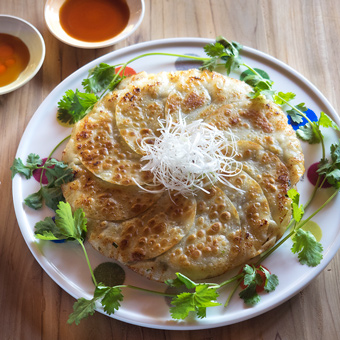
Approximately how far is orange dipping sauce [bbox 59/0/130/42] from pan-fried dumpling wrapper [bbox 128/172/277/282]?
2.05 metres

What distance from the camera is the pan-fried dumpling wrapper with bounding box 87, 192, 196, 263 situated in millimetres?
3119

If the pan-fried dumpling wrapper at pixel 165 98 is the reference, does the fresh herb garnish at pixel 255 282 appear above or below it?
below

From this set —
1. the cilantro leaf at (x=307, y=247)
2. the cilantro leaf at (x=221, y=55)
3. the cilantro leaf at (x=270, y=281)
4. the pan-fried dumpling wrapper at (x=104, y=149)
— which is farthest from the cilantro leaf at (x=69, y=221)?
the cilantro leaf at (x=221, y=55)

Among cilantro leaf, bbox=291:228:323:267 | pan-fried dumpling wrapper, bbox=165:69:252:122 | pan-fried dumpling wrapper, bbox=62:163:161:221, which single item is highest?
pan-fried dumpling wrapper, bbox=165:69:252:122

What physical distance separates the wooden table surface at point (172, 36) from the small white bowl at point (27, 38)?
124 mm

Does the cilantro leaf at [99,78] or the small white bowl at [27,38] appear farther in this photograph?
the small white bowl at [27,38]

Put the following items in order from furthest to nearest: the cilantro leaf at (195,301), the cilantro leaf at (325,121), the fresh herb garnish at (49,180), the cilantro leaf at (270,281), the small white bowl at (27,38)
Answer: the small white bowl at (27,38)
the cilantro leaf at (325,121)
the fresh herb garnish at (49,180)
the cilantro leaf at (270,281)
the cilantro leaf at (195,301)

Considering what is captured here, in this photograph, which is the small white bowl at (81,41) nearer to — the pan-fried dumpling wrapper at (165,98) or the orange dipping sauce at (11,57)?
the orange dipping sauce at (11,57)

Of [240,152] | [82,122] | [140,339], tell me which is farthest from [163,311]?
[82,122]

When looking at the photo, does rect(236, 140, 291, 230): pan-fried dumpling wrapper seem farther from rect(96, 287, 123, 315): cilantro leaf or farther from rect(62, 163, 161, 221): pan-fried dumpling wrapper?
rect(96, 287, 123, 315): cilantro leaf

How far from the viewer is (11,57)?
4191 mm

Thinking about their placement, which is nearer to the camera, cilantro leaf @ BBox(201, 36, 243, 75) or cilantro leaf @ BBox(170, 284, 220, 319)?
cilantro leaf @ BBox(170, 284, 220, 319)

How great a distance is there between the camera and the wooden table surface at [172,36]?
331cm

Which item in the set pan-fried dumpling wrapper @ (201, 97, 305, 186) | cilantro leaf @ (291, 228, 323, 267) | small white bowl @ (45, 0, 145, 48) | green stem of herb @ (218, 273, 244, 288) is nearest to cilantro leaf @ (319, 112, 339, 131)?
pan-fried dumpling wrapper @ (201, 97, 305, 186)
